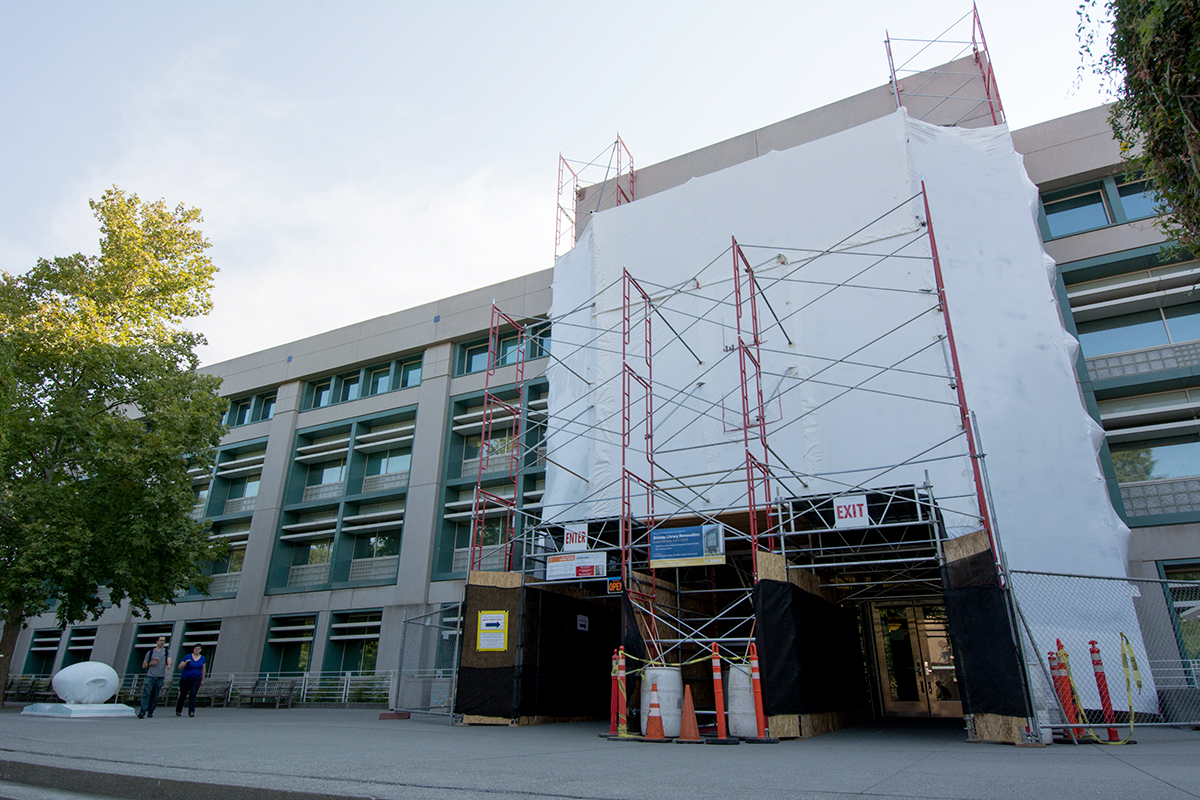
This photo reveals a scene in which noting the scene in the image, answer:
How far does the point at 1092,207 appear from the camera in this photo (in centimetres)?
2005

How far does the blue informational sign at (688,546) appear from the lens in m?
11.5

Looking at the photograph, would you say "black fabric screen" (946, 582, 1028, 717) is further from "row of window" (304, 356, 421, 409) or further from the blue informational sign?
"row of window" (304, 356, 421, 409)

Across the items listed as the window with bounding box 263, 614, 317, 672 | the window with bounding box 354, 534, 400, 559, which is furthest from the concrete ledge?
the window with bounding box 263, 614, 317, 672

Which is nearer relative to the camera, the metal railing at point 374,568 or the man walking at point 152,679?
the man walking at point 152,679

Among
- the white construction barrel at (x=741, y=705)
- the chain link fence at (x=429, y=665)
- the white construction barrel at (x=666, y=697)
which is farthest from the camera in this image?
the chain link fence at (x=429, y=665)

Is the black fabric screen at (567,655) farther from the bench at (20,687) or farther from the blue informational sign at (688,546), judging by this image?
the bench at (20,687)

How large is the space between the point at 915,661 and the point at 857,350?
844 centimetres

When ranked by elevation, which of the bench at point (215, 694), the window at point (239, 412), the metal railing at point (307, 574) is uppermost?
the window at point (239, 412)

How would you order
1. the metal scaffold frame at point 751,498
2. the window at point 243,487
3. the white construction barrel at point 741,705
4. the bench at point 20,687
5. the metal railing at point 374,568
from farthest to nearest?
1. the window at point 243,487
2. the bench at point 20,687
3. the metal railing at point 374,568
4. the metal scaffold frame at point 751,498
5. the white construction barrel at point 741,705

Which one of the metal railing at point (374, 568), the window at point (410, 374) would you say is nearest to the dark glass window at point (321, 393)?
the window at point (410, 374)

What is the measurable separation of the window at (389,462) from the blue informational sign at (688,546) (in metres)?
16.8

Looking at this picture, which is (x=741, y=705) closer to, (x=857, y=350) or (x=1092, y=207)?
(x=857, y=350)

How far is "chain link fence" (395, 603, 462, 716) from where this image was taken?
16938 millimetres

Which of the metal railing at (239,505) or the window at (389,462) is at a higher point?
the window at (389,462)
